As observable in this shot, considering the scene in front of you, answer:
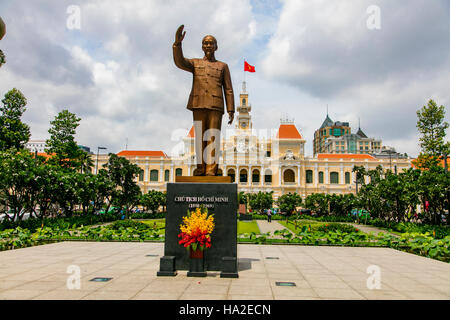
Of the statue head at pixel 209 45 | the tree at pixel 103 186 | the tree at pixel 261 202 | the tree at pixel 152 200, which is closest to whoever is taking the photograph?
the statue head at pixel 209 45

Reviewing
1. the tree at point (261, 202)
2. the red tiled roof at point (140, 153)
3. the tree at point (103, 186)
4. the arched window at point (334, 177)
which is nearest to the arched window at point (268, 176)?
the arched window at point (334, 177)

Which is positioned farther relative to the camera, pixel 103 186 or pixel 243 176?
pixel 243 176

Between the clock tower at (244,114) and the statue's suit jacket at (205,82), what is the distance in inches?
2028

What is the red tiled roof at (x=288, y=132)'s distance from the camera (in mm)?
57456

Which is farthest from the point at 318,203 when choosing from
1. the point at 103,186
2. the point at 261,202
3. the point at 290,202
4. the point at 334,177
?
the point at 103,186

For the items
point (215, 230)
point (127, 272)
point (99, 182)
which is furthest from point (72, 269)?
point (99, 182)

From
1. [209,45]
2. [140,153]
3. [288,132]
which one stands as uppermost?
[288,132]

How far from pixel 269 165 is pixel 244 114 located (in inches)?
438

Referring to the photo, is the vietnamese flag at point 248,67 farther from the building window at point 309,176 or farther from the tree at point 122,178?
the building window at point 309,176

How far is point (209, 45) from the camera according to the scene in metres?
7.57

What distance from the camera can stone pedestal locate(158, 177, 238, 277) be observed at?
6555 mm

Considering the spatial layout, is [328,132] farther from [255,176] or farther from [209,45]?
[209,45]
